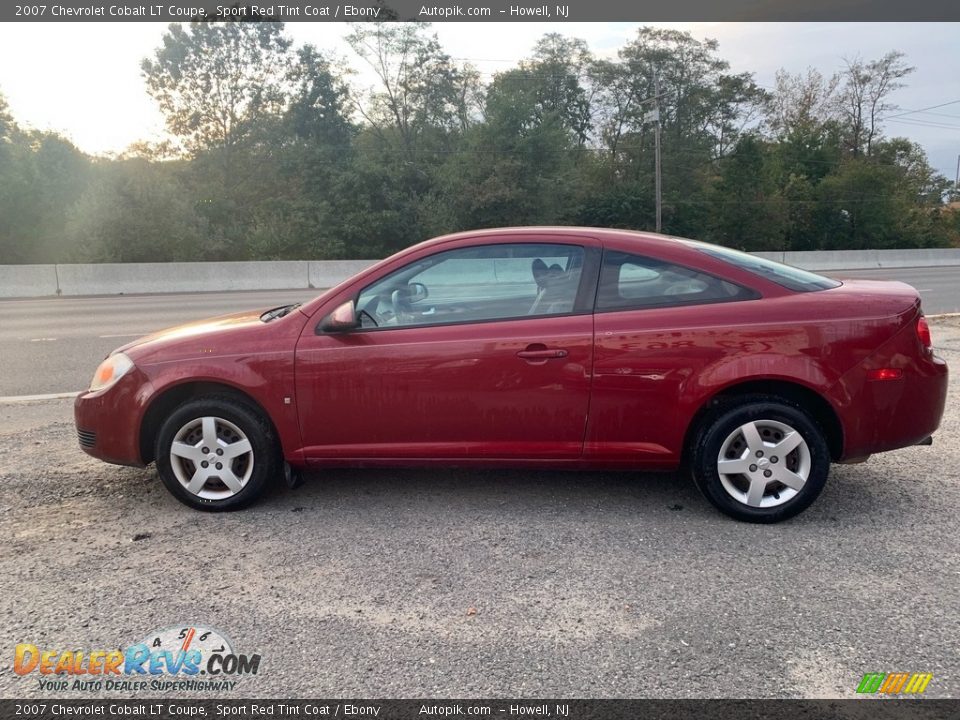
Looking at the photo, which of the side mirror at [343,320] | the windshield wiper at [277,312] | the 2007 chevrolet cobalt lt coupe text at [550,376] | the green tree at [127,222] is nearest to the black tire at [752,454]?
the 2007 chevrolet cobalt lt coupe text at [550,376]

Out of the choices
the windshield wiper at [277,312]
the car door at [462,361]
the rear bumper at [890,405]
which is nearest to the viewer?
the rear bumper at [890,405]

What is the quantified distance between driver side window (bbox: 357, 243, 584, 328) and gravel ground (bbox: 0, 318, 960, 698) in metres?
1.09

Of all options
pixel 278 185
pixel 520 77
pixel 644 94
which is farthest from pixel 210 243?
pixel 644 94

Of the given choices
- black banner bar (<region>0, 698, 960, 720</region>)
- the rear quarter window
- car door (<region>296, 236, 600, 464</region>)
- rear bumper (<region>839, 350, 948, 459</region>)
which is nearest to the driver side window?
car door (<region>296, 236, 600, 464</region>)

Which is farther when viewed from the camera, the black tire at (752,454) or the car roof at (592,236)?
the car roof at (592,236)

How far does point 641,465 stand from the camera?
381 cm

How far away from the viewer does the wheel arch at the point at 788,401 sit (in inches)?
145

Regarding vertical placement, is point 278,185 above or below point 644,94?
below

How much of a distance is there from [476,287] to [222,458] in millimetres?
1709

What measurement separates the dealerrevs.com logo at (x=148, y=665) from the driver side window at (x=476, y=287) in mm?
1822

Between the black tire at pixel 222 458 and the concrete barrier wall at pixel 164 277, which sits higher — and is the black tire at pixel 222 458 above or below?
below

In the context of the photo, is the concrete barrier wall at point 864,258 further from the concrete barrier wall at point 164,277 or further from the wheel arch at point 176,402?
the wheel arch at point 176,402

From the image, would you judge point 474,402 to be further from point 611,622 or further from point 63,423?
point 63,423

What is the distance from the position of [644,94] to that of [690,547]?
162 feet
